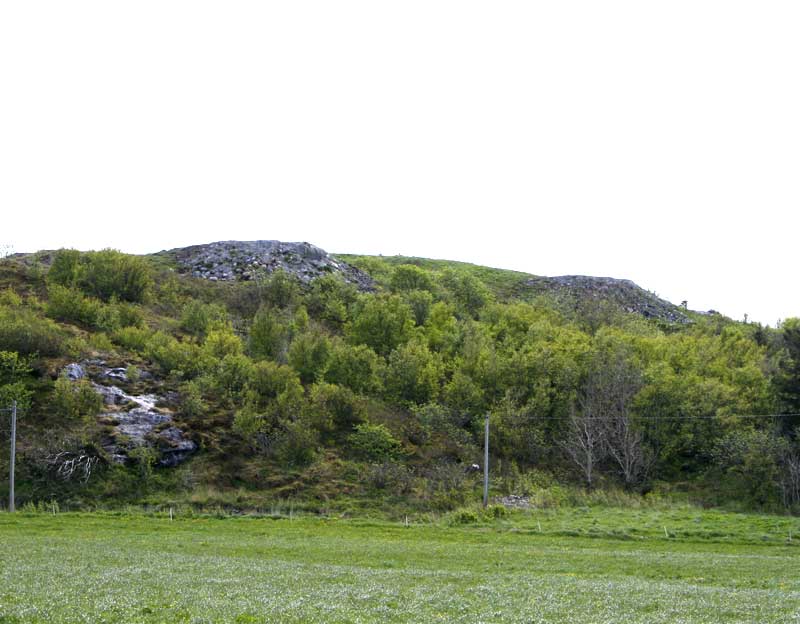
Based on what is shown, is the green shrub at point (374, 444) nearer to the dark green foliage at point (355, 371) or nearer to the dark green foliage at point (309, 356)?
the dark green foliage at point (355, 371)

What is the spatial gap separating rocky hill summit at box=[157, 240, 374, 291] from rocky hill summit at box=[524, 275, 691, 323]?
3299cm

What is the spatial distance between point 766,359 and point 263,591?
72.1m

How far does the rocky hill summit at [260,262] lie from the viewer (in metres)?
116

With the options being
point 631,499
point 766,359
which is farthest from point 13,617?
point 766,359

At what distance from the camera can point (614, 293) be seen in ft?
438

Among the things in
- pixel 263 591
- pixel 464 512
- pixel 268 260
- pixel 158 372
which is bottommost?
pixel 464 512

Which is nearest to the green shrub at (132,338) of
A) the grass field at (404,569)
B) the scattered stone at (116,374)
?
the scattered stone at (116,374)

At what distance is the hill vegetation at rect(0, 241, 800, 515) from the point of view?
2250 inches

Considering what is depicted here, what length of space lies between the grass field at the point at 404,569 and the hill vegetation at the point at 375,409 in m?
8.38

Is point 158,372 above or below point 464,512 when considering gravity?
above

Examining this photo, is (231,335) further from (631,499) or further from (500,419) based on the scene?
(631,499)

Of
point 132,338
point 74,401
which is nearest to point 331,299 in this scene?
point 132,338

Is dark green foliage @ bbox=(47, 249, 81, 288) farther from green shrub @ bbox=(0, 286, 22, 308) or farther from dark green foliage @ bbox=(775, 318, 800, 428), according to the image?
dark green foliage @ bbox=(775, 318, 800, 428)

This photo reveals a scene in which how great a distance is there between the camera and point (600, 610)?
20.3 metres
